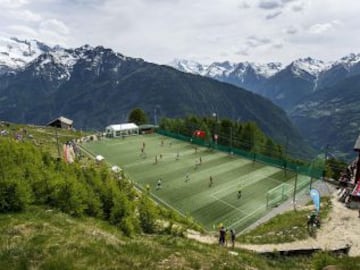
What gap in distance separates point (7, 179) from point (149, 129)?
3952 inches

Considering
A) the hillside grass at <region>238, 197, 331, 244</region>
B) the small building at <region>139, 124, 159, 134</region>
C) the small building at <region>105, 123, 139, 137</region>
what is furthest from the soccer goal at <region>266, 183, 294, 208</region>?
the small building at <region>139, 124, 159, 134</region>

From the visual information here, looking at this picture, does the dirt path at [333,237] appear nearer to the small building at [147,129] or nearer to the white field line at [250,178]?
the white field line at [250,178]

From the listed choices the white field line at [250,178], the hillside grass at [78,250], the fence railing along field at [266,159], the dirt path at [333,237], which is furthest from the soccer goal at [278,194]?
the hillside grass at [78,250]

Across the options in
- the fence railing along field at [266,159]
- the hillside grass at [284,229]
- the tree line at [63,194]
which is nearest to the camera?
the tree line at [63,194]

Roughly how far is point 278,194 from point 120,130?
66.3 metres

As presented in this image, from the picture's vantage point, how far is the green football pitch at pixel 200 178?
57625mm

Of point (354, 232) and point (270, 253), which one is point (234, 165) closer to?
point (354, 232)

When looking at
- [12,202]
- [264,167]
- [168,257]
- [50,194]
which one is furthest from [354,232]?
[264,167]

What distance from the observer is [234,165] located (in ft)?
272

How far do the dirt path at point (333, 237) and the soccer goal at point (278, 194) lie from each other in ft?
37.7

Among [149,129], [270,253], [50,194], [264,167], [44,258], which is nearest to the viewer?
[44,258]

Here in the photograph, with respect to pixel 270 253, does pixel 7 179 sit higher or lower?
higher

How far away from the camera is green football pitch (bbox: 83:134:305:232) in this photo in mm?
57625

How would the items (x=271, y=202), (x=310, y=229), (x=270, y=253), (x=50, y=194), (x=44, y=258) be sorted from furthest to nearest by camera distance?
(x=271, y=202) < (x=310, y=229) < (x=270, y=253) < (x=50, y=194) < (x=44, y=258)
